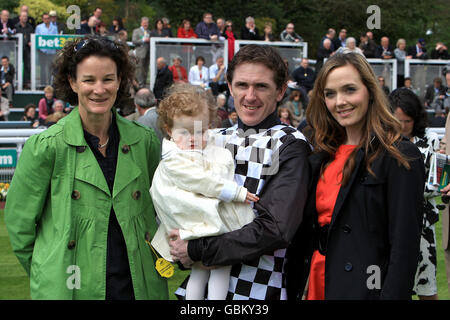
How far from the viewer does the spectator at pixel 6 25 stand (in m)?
16.4

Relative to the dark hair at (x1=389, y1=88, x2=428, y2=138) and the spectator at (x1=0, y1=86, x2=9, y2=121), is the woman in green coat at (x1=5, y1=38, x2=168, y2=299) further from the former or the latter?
the spectator at (x1=0, y1=86, x2=9, y2=121)

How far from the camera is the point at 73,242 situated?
308 centimetres

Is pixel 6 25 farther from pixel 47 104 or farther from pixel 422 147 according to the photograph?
pixel 422 147

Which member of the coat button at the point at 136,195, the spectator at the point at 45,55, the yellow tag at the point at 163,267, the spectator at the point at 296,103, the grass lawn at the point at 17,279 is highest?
the spectator at the point at 45,55

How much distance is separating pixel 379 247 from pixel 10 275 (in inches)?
192

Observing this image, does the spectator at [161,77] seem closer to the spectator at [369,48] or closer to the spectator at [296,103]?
the spectator at [296,103]

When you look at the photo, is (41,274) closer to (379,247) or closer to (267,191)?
(267,191)

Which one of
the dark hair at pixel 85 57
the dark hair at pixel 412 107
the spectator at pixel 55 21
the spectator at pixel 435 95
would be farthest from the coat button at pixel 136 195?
the spectator at pixel 435 95

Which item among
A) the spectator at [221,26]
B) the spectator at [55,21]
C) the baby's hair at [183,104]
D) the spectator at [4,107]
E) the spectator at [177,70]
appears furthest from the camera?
the spectator at [221,26]

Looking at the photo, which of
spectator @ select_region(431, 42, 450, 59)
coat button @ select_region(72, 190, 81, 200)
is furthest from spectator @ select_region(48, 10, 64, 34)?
coat button @ select_region(72, 190, 81, 200)

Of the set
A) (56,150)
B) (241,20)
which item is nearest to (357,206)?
(56,150)

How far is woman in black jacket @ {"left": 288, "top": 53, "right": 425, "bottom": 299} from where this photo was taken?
280 cm

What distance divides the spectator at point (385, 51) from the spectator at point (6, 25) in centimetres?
1024

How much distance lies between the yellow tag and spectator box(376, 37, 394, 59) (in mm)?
16558
